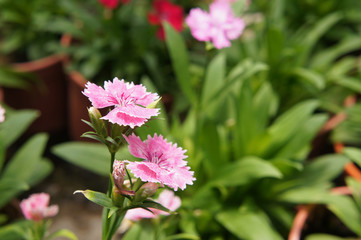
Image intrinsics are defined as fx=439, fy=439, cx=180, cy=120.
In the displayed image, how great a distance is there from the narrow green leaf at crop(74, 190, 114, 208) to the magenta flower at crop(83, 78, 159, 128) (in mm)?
111

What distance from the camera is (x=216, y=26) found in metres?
0.93

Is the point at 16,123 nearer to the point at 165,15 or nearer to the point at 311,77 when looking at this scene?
the point at 165,15

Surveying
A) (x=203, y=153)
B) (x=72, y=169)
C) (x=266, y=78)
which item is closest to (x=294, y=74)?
(x=266, y=78)

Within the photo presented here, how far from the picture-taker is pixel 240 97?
1.09 meters

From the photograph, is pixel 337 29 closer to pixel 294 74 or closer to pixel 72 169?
pixel 294 74

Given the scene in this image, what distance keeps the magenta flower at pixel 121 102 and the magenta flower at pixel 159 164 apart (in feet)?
0.08

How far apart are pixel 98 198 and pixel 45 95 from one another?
1.21 m

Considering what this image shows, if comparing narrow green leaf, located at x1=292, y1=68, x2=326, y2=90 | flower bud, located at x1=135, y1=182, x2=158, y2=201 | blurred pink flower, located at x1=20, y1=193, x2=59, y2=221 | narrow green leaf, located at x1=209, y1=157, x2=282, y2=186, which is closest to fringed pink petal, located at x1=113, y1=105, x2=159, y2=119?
flower bud, located at x1=135, y1=182, x2=158, y2=201

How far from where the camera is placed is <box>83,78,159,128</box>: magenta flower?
19.1 inches

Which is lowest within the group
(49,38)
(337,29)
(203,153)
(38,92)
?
(203,153)

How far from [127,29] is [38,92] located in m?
0.41

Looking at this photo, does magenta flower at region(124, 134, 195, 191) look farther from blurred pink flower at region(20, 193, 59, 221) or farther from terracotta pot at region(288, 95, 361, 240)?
terracotta pot at region(288, 95, 361, 240)

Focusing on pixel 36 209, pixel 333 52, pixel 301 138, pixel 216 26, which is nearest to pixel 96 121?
pixel 36 209

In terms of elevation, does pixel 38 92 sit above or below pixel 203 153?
above
